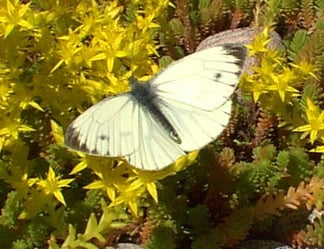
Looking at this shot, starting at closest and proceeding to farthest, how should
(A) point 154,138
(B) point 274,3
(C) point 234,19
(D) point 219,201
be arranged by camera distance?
1. (A) point 154,138
2. (D) point 219,201
3. (B) point 274,3
4. (C) point 234,19

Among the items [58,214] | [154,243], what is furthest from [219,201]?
[58,214]

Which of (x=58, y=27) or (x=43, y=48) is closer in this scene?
(x=43, y=48)

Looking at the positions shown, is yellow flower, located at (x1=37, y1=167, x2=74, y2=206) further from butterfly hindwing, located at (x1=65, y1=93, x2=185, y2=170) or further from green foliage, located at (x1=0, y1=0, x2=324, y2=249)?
butterfly hindwing, located at (x1=65, y1=93, x2=185, y2=170)

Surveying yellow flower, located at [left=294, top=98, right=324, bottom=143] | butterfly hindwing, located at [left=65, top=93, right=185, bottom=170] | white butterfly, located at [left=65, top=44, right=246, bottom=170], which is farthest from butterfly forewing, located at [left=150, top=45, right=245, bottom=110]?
yellow flower, located at [left=294, top=98, right=324, bottom=143]

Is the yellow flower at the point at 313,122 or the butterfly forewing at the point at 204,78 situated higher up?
the butterfly forewing at the point at 204,78

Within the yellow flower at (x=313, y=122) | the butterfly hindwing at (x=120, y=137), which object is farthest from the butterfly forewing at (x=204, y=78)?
the yellow flower at (x=313, y=122)

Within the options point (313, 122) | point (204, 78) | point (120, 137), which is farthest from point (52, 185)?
point (313, 122)

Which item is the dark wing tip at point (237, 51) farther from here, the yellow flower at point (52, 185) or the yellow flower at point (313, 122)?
the yellow flower at point (52, 185)

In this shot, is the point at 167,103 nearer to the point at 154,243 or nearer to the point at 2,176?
the point at 154,243
